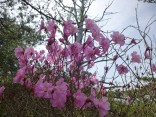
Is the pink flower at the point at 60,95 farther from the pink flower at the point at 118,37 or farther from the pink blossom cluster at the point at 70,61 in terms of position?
the pink flower at the point at 118,37

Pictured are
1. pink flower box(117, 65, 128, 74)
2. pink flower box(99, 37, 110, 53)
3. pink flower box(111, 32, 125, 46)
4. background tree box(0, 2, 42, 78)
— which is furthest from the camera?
background tree box(0, 2, 42, 78)

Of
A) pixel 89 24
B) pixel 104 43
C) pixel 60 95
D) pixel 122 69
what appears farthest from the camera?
pixel 122 69

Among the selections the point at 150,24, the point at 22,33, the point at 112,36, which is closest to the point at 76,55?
the point at 112,36

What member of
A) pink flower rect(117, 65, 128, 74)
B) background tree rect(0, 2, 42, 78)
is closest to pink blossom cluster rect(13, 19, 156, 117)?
pink flower rect(117, 65, 128, 74)

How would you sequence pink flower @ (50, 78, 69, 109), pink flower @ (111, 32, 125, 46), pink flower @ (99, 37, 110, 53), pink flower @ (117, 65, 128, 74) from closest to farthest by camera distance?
pink flower @ (50, 78, 69, 109) → pink flower @ (99, 37, 110, 53) → pink flower @ (111, 32, 125, 46) → pink flower @ (117, 65, 128, 74)

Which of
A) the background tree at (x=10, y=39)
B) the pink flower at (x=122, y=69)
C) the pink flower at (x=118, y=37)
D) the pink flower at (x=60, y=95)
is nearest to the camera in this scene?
the pink flower at (x=60, y=95)

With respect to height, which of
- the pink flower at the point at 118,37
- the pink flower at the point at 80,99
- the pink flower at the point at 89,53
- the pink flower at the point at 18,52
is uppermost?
the pink flower at the point at 118,37

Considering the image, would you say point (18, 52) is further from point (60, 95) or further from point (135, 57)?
point (135, 57)

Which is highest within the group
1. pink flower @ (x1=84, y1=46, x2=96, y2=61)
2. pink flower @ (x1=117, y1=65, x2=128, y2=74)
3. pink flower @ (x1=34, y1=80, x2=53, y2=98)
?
pink flower @ (x1=84, y1=46, x2=96, y2=61)

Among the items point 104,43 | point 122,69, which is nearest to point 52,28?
point 104,43

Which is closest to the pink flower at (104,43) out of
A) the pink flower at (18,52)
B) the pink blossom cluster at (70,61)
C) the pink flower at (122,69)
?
the pink blossom cluster at (70,61)

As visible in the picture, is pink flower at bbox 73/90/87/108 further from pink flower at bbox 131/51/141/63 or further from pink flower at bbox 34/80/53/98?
pink flower at bbox 131/51/141/63

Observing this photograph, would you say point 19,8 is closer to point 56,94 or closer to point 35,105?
point 35,105

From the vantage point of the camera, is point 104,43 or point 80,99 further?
→ point 104,43
